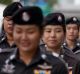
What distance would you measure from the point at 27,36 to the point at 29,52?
0.20m

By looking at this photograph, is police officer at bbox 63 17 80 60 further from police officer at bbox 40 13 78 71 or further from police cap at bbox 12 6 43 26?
→ police cap at bbox 12 6 43 26

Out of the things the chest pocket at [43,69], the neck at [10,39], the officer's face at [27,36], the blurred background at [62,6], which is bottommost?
the blurred background at [62,6]

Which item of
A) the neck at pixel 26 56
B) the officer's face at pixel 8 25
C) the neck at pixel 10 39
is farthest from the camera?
the neck at pixel 10 39

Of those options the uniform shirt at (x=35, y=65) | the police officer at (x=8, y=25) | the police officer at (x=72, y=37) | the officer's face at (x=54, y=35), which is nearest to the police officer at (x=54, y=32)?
the officer's face at (x=54, y=35)

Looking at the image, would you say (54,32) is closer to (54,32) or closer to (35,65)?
(54,32)

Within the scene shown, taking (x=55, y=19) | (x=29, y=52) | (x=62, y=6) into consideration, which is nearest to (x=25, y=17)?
(x=29, y=52)

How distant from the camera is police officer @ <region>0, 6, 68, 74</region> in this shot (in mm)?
4828

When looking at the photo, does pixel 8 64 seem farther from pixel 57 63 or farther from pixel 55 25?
pixel 55 25

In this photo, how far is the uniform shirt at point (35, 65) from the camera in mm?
4871

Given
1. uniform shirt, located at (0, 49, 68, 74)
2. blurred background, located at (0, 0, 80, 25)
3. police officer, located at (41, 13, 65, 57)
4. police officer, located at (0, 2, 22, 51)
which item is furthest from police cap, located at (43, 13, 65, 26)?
blurred background, located at (0, 0, 80, 25)

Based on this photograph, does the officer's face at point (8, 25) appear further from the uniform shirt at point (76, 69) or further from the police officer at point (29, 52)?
the police officer at point (29, 52)

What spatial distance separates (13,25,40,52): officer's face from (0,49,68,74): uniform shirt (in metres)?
0.14

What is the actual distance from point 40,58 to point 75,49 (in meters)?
4.84

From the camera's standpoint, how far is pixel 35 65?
489 cm
